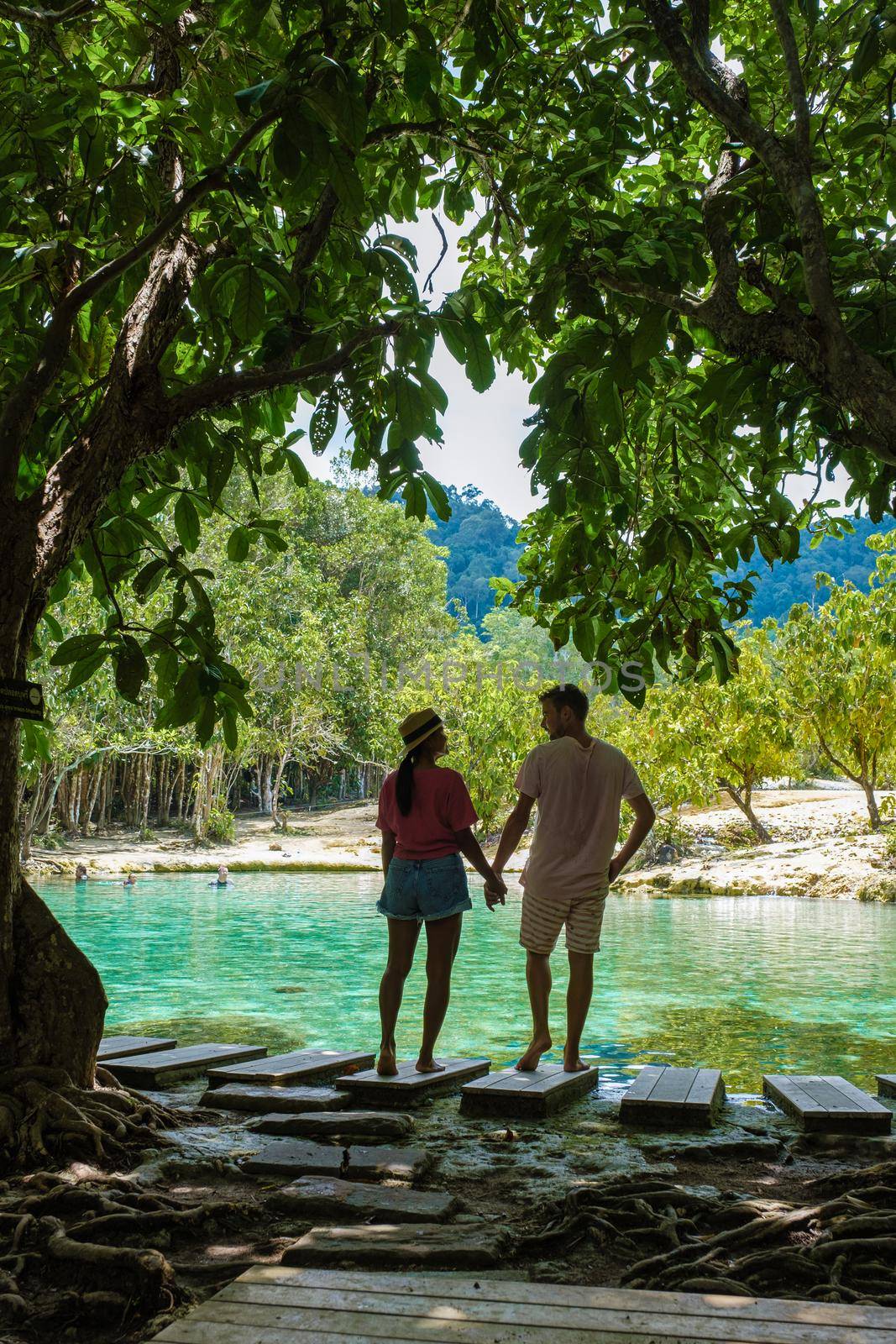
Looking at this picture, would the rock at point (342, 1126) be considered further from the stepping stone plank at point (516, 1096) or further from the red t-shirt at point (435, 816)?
the red t-shirt at point (435, 816)

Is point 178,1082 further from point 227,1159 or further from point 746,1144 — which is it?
point 746,1144

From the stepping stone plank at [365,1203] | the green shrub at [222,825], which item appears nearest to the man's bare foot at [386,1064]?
the stepping stone plank at [365,1203]

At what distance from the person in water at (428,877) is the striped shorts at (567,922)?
0.21m

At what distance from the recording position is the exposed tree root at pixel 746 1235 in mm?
2607

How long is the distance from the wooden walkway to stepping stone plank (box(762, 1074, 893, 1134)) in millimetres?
2158

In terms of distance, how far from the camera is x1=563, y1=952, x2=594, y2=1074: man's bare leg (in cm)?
514

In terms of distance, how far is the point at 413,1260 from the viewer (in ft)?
8.90

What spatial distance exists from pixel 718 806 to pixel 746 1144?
3290 cm

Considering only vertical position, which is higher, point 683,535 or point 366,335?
point 366,335

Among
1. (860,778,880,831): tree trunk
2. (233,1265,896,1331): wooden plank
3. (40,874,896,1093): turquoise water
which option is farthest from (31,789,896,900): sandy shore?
(233,1265,896,1331): wooden plank

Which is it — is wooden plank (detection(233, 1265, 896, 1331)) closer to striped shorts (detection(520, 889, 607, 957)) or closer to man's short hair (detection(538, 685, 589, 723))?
striped shorts (detection(520, 889, 607, 957))

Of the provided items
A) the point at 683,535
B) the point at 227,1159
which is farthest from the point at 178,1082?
the point at 683,535

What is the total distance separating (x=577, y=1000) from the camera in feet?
16.9

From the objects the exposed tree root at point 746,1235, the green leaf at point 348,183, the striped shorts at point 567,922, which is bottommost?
the exposed tree root at point 746,1235
